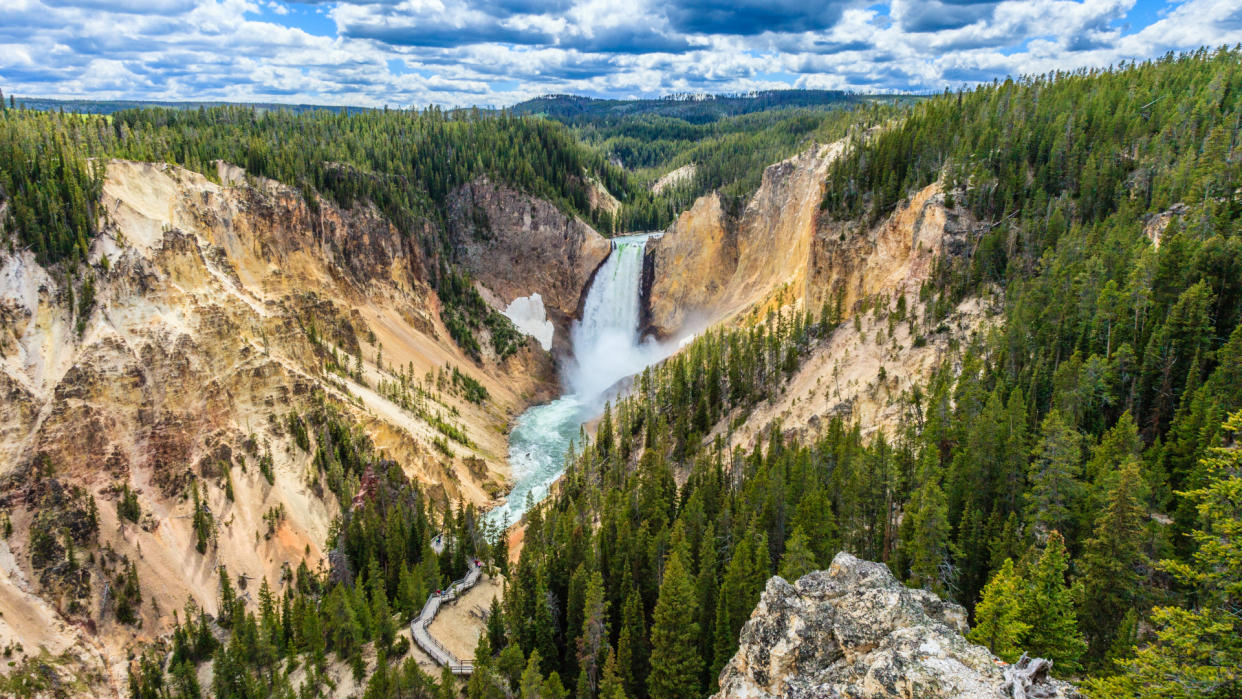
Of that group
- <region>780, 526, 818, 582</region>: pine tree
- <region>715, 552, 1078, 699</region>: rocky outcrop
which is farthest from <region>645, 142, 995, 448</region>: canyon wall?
<region>715, 552, 1078, 699</region>: rocky outcrop

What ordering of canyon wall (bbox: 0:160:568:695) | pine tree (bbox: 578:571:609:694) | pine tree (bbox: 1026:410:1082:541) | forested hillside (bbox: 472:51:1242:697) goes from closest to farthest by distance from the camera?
forested hillside (bbox: 472:51:1242:697) < pine tree (bbox: 1026:410:1082:541) < pine tree (bbox: 578:571:609:694) < canyon wall (bbox: 0:160:568:695)

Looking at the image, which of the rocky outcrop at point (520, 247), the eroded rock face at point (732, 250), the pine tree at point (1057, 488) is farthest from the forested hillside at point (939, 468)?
the rocky outcrop at point (520, 247)

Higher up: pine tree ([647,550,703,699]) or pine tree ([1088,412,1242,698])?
pine tree ([1088,412,1242,698])

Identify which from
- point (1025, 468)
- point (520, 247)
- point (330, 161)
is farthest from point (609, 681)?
point (520, 247)

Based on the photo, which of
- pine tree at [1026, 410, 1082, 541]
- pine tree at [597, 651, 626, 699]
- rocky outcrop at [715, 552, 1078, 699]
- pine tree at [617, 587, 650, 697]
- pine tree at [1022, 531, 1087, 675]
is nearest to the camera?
rocky outcrop at [715, 552, 1078, 699]

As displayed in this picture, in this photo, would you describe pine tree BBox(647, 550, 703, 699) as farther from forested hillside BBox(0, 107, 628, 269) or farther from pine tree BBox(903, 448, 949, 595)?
forested hillside BBox(0, 107, 628, 269)

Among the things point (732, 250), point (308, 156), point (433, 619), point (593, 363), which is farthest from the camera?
point (593, 363)

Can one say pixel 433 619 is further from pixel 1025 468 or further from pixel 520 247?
pixel 520 247
